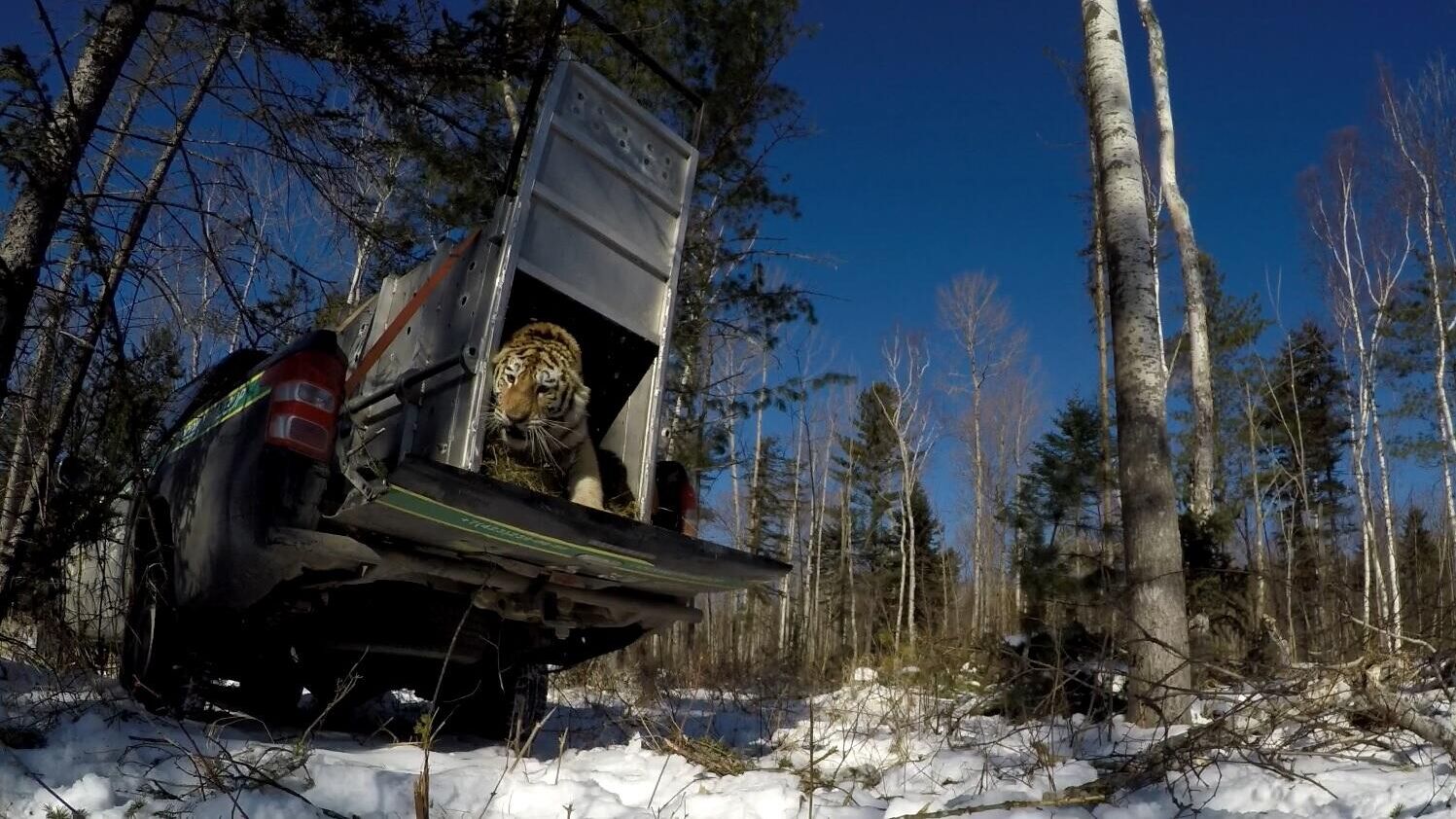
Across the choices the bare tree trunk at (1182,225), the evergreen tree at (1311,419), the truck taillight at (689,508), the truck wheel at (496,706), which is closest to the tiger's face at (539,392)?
the truck taillight at (689,508)

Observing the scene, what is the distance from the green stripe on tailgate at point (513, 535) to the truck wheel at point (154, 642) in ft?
5.59

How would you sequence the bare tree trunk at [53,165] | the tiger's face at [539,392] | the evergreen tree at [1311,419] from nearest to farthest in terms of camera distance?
1. the bare tree trunk at [53,165]
2. the tiger's face at [539,392]
3. the evergreen tree at [1311,419]

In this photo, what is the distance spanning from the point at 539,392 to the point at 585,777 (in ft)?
5.61

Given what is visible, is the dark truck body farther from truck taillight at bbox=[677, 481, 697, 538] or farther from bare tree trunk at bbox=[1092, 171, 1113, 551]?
bare tree trunk at bbox=[1092, 171, 1113, 551]

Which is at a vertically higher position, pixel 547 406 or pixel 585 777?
pixel 547 406

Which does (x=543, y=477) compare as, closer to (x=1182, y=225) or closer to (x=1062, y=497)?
(x=1182, y=225)

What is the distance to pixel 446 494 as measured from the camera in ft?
8.27

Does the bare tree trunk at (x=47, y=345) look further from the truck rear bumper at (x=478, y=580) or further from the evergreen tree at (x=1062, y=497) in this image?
the evergreen tree at (x=1062, y=497)

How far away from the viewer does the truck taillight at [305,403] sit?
3115 millimetres

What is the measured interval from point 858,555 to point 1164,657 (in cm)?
1720

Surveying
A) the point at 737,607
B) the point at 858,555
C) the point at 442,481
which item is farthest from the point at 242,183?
the point at 858,555

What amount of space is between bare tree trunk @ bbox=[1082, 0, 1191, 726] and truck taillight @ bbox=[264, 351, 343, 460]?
410 cm

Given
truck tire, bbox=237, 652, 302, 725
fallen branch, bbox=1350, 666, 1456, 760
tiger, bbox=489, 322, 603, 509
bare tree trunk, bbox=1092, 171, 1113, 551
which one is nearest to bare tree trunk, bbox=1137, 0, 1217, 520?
bare tree trunk, bbox=1092, 171, 1113, 551

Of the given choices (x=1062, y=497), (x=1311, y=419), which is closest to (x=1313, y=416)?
(x=1311, y=419)
